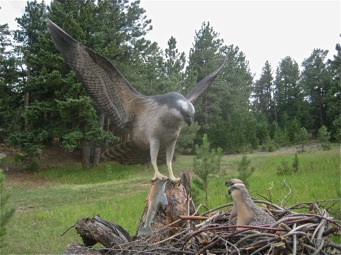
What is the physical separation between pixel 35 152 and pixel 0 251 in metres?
10.7

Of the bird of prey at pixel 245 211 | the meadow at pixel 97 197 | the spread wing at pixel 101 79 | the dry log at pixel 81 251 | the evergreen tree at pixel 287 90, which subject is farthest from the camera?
the evergreen tree at pixel 287 90

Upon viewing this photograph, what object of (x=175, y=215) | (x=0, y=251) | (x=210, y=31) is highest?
(x=210, y=31)

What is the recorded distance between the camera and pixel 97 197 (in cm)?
920

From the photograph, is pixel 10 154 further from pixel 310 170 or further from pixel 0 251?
pixel 310 170

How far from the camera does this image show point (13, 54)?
771 inches

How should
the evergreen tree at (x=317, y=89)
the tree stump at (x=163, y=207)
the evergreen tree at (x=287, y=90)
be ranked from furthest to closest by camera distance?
the evergreen tree at (x=287, y=90), the evergreen tree at (x=317, y=89), the tree stump at (x=163, y=207)

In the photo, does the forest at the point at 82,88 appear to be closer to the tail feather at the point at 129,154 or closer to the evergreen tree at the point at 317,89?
the tail feather at the point at 129,154

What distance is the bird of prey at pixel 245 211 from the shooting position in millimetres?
1932

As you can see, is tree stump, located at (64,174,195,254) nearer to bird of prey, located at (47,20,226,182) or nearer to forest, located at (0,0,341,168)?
bird of prey, located at (47,20,226,182)

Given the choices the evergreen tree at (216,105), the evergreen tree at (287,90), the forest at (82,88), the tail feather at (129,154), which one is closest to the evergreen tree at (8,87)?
the forest at (82,88)

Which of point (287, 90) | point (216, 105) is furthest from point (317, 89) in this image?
point (216, 105)

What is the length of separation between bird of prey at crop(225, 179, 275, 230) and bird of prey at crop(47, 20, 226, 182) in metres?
0.80

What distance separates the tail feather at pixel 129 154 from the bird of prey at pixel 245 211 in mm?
1249

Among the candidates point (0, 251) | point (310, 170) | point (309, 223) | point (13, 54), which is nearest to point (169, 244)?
point (309, 223)
